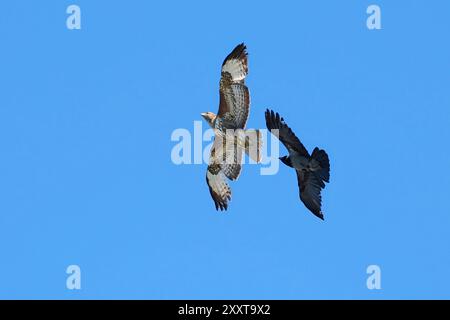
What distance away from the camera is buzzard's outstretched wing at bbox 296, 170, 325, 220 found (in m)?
26.2

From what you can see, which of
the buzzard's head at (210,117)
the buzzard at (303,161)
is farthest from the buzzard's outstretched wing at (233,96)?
the buzzard at (303,161)

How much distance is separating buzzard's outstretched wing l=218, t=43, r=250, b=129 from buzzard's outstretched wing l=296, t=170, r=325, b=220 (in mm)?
1471

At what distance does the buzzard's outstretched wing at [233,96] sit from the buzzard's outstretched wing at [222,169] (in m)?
0.53

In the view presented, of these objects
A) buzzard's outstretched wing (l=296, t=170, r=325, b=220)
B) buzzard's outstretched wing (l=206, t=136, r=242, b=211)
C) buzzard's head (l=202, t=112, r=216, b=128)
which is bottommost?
buzzard's outstretched wing (l=296, t=170, r=325, b=220)

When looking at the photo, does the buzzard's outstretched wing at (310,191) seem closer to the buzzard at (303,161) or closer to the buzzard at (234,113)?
the buzzard at (303,161)

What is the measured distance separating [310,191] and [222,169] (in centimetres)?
221

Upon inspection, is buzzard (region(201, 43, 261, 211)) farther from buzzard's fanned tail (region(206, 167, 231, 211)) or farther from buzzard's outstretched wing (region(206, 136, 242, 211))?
buzzard's fanned tail (region(206, 167, 231, 211))

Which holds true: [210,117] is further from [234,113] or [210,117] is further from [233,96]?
[233,96]

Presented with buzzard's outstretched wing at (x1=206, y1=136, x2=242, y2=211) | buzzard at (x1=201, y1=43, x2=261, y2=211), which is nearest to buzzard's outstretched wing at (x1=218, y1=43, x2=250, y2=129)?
buzzard at (x1=201, y1=43, x2=261, y2=211)

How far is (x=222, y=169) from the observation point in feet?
91.7
